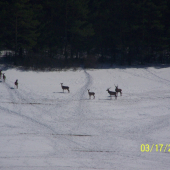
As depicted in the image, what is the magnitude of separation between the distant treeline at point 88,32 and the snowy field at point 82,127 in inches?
356

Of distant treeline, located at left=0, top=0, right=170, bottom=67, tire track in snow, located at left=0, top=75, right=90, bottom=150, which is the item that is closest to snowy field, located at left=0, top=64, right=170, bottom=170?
tire track in snow, located at left=0, top=75, right=90, bottom=150

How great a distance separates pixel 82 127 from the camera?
13680 millimetres

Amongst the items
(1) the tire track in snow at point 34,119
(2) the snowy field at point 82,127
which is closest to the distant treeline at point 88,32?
(2) the snowy field at point 82,127

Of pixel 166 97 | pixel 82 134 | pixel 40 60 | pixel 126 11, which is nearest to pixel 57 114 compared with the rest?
pixel 82 134

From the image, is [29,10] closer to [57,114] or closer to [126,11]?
[126,11]

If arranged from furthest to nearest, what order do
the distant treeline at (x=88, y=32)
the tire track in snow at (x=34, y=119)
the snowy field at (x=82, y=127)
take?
the distant treeline at (x=88, y=32), the tire track in snow at (x=34, y=119), the snowy field at (x=82, y=127)

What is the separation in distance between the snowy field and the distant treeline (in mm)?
9032

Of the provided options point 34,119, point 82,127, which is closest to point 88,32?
point 34,119

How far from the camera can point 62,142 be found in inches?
458

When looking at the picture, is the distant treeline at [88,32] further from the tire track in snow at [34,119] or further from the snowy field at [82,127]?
the tire track in snow at [34,119]

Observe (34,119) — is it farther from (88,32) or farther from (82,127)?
(88,32)

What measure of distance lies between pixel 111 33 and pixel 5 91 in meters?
20.3

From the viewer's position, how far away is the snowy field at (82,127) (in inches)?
388

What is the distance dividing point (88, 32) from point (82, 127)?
2358 centimetres
